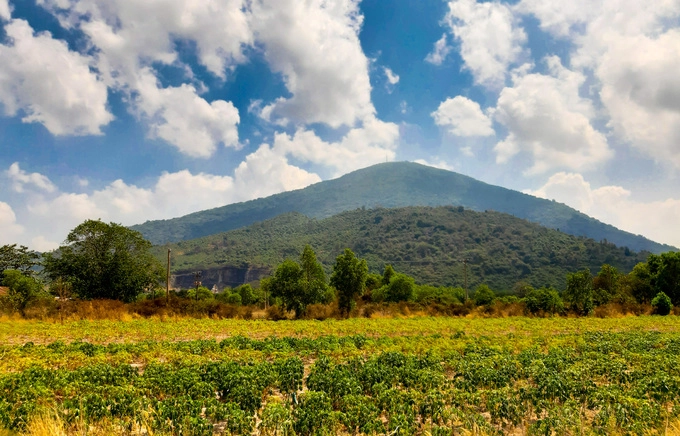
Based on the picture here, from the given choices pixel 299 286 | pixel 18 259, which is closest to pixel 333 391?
pixel 299 286

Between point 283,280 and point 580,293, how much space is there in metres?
36.4

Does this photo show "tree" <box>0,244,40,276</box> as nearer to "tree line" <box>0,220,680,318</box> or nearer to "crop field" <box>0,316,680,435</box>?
"tree line" <box>0,220,680,318</box>

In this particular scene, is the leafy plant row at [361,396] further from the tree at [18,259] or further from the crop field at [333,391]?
the tree at [18,259]

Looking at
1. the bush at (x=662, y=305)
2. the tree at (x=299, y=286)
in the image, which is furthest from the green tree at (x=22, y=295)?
the bush at (x=662, y=305)

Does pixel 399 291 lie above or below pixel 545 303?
below

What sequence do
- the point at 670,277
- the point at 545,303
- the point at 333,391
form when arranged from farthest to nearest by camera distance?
the point at 670,277 < the point at 545,303 < the point at 333,391

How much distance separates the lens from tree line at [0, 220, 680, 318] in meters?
40.8

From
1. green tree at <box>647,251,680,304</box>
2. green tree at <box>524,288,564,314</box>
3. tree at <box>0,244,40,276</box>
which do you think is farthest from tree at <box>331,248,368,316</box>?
tree at <box>0,244,40,276</box>

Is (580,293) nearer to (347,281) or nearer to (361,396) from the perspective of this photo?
(347,281)

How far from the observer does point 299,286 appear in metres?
40.8

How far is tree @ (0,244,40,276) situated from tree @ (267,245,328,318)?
173 feet

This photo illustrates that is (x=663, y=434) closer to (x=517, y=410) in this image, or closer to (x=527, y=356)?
(x=517, y=410)

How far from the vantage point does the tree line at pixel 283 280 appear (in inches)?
1607

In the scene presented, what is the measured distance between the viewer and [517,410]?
855 cm
